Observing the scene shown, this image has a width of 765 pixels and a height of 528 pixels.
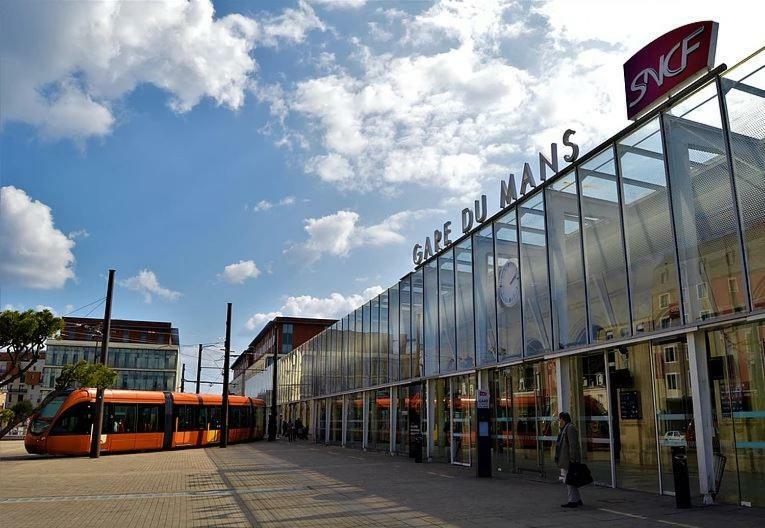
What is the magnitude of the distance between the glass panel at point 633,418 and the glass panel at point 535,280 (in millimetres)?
2717

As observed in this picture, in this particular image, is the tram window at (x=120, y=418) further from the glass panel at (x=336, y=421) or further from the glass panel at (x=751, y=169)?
the glass panel at (x=751, y=169)

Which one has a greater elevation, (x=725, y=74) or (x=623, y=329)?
(x=725, y=74)

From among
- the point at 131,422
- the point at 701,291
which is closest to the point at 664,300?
the point at 701,291

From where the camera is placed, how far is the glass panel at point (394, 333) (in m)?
29.0

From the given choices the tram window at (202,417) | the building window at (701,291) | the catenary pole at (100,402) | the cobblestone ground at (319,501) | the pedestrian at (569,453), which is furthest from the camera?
the tram window at (202,417)

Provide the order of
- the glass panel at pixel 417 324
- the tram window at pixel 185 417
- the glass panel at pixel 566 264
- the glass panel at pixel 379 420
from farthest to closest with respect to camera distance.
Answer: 1. the tram window at pixel 185 417
2. the glass panel at pixel 379 420
3. the glass panel at pixel 417 324
4. the glass panel at pixel 566 264

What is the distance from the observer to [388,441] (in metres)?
30.0

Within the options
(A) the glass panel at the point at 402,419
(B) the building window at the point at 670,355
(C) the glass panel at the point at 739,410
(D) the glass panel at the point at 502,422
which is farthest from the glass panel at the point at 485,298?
(C) the glass panel at the point at 739,410

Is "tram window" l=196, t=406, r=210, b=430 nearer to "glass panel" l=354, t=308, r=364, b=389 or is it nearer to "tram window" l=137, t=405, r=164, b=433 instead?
"tram window" l=137, t=405, r=164, b=433

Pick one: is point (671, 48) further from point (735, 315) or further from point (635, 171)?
point (735, 315)

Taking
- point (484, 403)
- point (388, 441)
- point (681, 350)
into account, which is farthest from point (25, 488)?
point (388, 441)

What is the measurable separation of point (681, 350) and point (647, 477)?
286 cm

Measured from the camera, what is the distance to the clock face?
61.6 ft

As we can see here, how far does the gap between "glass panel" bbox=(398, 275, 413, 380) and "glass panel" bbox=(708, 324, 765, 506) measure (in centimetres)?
1630
